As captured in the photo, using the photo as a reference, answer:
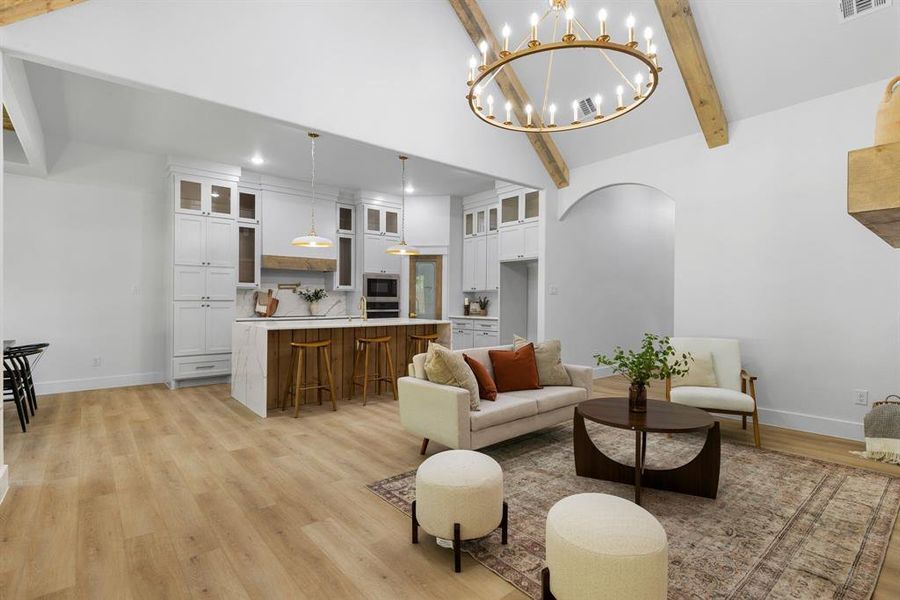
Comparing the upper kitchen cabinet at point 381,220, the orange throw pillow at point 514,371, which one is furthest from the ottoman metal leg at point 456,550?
the upper kitchen cabinet at point 381,220

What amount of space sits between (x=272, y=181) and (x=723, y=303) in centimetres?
640

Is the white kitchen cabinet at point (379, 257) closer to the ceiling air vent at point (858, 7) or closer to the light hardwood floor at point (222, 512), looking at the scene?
the light hardwood floor at point (222, 512)

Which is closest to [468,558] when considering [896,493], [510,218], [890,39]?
[896,493]

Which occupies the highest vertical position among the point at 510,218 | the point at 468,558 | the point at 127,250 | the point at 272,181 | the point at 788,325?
the point at 272,181

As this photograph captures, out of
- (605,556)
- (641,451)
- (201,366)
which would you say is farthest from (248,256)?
(605,556)

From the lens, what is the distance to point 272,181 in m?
6.98

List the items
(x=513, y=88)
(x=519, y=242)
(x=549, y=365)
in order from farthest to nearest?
(x=519, y=242)
(x=513, y=88)
(x=549, y=365)

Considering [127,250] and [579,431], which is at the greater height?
[127,250]

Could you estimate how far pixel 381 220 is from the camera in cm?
805

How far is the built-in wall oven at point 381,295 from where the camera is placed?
314 inches

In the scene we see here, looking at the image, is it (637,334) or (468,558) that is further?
(637,334)

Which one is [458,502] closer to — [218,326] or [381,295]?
[218,326]

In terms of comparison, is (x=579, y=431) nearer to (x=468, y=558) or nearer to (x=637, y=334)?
(x=468, y=558)

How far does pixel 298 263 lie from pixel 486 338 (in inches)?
133
